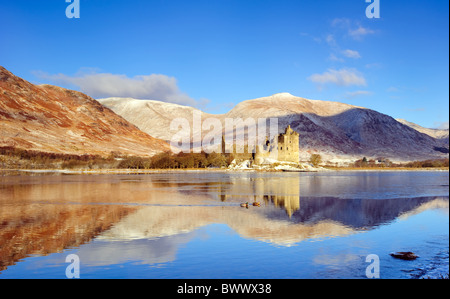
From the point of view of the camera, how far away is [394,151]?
603 feet

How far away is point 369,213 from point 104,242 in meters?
14.5

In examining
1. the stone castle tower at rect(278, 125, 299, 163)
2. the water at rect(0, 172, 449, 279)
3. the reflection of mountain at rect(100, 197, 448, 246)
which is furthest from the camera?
the stone castle tower at rect(278, 125, 299, 163)

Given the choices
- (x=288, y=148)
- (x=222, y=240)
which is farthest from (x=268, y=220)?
(x=288, y=148)

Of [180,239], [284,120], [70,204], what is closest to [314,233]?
[180,239]

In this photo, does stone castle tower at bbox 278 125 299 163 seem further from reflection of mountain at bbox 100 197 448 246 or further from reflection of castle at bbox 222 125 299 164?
reflection of mountain at bbox 100 197 448 246

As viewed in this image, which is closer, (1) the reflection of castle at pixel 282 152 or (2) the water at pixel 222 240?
(2) the water at pixel 222 240

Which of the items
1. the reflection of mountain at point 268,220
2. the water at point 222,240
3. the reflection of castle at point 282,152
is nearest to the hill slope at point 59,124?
the reflection of castle at point 282,152

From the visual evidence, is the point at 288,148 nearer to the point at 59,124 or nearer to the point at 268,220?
the point at 59,124

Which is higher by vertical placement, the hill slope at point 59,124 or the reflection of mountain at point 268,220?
the hill slope at point 59,124

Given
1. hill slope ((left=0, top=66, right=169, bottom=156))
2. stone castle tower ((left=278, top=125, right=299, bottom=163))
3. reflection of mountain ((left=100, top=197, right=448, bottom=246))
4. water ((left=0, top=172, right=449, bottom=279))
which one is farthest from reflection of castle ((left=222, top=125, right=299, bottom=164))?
water ((left=0, top=172, right=449, bottom=279))

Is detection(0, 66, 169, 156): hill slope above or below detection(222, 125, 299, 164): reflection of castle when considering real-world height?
above

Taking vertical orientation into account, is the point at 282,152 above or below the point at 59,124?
below

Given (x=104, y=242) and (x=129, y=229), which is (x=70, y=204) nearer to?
(x=129, y=229)

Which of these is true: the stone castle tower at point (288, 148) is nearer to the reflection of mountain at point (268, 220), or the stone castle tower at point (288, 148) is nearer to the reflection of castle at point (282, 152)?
the reflection of castle at point (282, 152)
